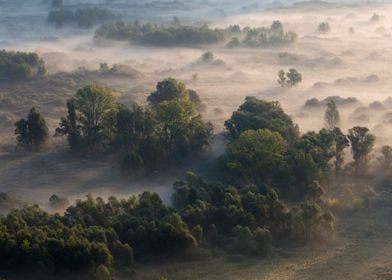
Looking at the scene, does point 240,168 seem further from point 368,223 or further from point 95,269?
point 95,269

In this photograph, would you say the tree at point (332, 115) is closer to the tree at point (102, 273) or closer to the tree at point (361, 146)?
the tree at point (361, 146)

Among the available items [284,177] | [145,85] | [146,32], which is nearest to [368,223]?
[284,177]

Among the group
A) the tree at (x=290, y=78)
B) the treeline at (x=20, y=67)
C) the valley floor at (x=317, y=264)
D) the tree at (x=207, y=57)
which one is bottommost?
the valley floor at (x=317, y=264)

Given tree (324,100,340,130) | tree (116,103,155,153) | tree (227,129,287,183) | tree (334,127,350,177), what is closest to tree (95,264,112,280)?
tree (227,129,287,183)

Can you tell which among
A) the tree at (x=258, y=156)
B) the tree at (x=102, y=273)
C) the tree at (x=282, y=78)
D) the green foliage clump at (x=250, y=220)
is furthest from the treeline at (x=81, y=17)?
the tree at (x=102, y=273)

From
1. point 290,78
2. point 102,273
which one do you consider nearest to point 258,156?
point 102,273

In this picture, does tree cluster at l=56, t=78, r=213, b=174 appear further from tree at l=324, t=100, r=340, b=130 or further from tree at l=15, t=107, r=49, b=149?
tree at l=324, t=100, r=340, b=130

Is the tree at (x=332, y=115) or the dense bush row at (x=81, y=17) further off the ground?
the dense bush row at (x=81, y=17)
